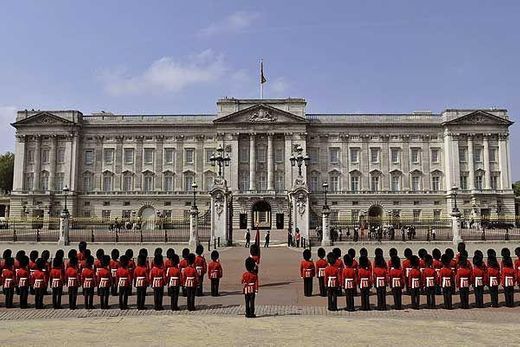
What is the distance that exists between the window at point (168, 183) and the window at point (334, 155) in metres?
23.4

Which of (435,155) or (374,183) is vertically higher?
(435,155)

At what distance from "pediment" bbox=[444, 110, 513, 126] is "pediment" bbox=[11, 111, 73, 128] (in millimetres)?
54725

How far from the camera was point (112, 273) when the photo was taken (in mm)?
13062

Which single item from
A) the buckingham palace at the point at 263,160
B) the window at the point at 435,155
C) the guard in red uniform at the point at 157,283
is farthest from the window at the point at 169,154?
the guard in red uniform at the point at 157,283

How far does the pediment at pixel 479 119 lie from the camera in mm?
64500

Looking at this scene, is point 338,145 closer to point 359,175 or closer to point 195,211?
point 359,175

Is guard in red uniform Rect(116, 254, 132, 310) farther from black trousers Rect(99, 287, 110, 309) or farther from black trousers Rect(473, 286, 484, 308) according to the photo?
black trousers Rect(473, 286, 484, 308)

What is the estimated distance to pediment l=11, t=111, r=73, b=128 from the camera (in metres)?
64.6

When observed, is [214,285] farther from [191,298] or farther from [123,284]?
[123,284]

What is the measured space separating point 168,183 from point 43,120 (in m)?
19.8

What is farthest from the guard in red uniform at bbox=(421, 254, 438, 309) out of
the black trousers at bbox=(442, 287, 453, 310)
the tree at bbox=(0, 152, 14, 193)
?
the tree at bbox=(0, 152, 14, 193)

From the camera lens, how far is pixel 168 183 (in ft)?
217

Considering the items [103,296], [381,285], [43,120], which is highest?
[43,120]

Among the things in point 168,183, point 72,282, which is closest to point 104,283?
point 72,282
